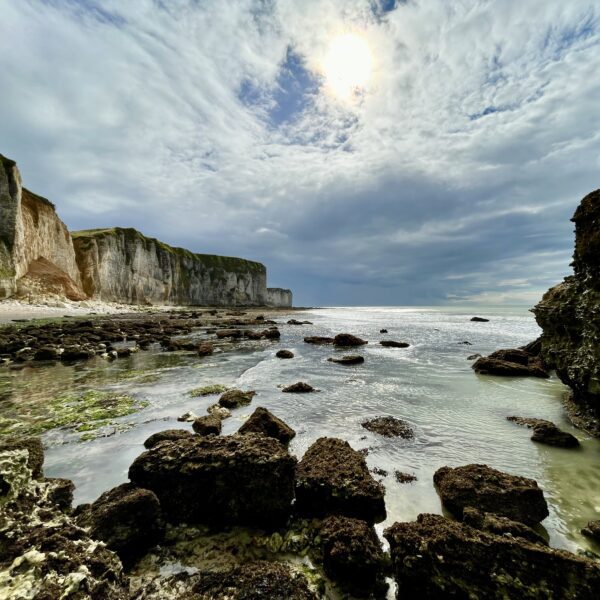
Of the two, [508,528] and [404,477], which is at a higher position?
[508,528]

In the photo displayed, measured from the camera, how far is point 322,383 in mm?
10289

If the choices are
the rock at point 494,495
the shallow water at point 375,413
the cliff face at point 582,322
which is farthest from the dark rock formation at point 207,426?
the cliff face at point 582,322

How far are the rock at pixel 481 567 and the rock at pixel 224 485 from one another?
1370 millimetres

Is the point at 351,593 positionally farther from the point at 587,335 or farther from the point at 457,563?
the point at 587,335

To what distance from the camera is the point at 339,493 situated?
3.59 metres

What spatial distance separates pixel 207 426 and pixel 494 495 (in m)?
4.70

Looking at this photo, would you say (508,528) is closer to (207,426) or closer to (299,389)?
(207,426)

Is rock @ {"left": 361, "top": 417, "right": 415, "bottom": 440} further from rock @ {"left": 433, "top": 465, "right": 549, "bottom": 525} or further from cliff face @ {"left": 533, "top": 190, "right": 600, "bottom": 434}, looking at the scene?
cliff face @ {"left": 533, "top": 190, "right": 600, "bottom": 434}

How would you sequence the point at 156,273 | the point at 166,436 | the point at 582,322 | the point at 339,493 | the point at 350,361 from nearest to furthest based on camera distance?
1. the point at 339,493
2. the point at 166,436
3. the point at 582,322
4. the point at 350,361
5. the point at 156,273

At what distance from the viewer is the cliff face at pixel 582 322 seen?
665cm

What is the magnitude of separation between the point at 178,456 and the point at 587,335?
8.78 meters

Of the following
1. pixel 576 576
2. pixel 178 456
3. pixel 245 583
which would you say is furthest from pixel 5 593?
pixel 576 576

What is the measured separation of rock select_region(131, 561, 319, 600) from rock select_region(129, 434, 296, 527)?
27.9 inches

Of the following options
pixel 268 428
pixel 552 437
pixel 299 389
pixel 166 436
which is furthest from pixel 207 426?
pixel 552 437
